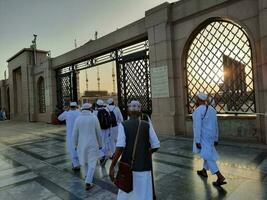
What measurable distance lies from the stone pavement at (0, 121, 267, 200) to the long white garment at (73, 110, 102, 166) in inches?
21.4

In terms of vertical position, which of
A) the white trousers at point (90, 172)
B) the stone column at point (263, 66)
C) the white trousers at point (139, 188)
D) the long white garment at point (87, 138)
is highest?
the stone column at point (263, 66)

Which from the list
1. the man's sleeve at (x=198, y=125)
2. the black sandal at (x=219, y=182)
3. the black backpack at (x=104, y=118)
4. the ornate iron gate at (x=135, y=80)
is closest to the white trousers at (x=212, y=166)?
the black sandal at (x=219, y=182)

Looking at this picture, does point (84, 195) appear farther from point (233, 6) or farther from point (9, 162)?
point (233, 6)

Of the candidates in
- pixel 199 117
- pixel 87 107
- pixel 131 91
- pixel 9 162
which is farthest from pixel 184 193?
pixel 131 91

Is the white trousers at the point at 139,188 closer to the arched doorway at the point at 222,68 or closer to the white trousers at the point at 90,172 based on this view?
the white trousers at the point at 90,172

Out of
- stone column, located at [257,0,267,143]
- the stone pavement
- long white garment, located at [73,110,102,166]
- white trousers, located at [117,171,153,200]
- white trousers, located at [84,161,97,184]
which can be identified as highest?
stone column, located at [257,0,267,143]

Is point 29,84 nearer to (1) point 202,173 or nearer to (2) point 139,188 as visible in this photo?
(1) point 202,173

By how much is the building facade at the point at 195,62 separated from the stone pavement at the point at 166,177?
1.27 metres

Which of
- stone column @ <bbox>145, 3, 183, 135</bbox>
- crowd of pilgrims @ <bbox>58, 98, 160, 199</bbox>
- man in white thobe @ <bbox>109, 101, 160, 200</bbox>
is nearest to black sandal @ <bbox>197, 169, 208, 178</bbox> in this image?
crowd of pilgrims @ <bbox>58, 98, 160, 199</bbox>

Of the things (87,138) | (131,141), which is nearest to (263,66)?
(87,138)

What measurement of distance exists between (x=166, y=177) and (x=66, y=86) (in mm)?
13303

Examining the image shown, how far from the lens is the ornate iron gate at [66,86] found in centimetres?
1638

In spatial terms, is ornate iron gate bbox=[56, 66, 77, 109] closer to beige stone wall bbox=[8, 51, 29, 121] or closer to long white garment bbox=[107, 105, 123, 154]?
beige stone wall bbox=[8, 51, 29, 121]

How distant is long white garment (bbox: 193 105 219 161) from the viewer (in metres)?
4.59
